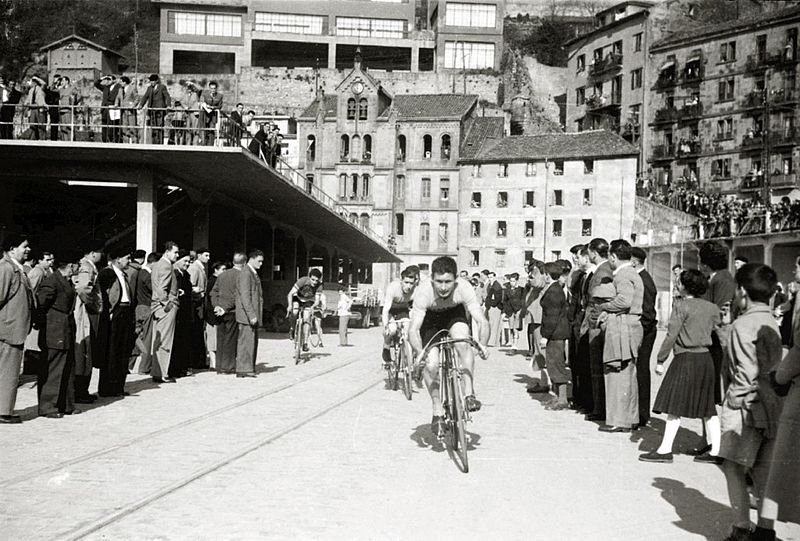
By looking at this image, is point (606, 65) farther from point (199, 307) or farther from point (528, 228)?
point (199, 307)

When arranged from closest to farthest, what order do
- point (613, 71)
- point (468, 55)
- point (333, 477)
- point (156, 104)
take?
1. point (333, 477)
2. point (156, 104)
3. point (613, 71)
4. point (468, 55)

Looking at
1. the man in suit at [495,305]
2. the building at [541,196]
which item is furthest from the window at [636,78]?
the man in suit at [495,305]

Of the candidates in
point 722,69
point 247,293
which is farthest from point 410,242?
point 247,293

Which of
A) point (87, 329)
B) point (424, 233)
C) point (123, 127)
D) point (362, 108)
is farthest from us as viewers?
point (362, 108)

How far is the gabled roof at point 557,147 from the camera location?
74250 mm

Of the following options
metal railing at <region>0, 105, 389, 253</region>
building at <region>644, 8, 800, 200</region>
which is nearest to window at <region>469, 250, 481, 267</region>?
building at <region>644, 8, 800, 200</region>

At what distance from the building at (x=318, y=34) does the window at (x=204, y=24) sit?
0.32 feet

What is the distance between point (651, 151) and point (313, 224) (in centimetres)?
4169

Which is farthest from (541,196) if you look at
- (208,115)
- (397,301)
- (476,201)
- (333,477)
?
(333,477)

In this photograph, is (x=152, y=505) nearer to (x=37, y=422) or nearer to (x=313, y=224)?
(x=37, y=422)

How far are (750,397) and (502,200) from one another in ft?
239

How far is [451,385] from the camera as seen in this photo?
27.5 feet

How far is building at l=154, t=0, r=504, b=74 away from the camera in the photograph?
90.9 metres

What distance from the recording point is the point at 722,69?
71.1m
